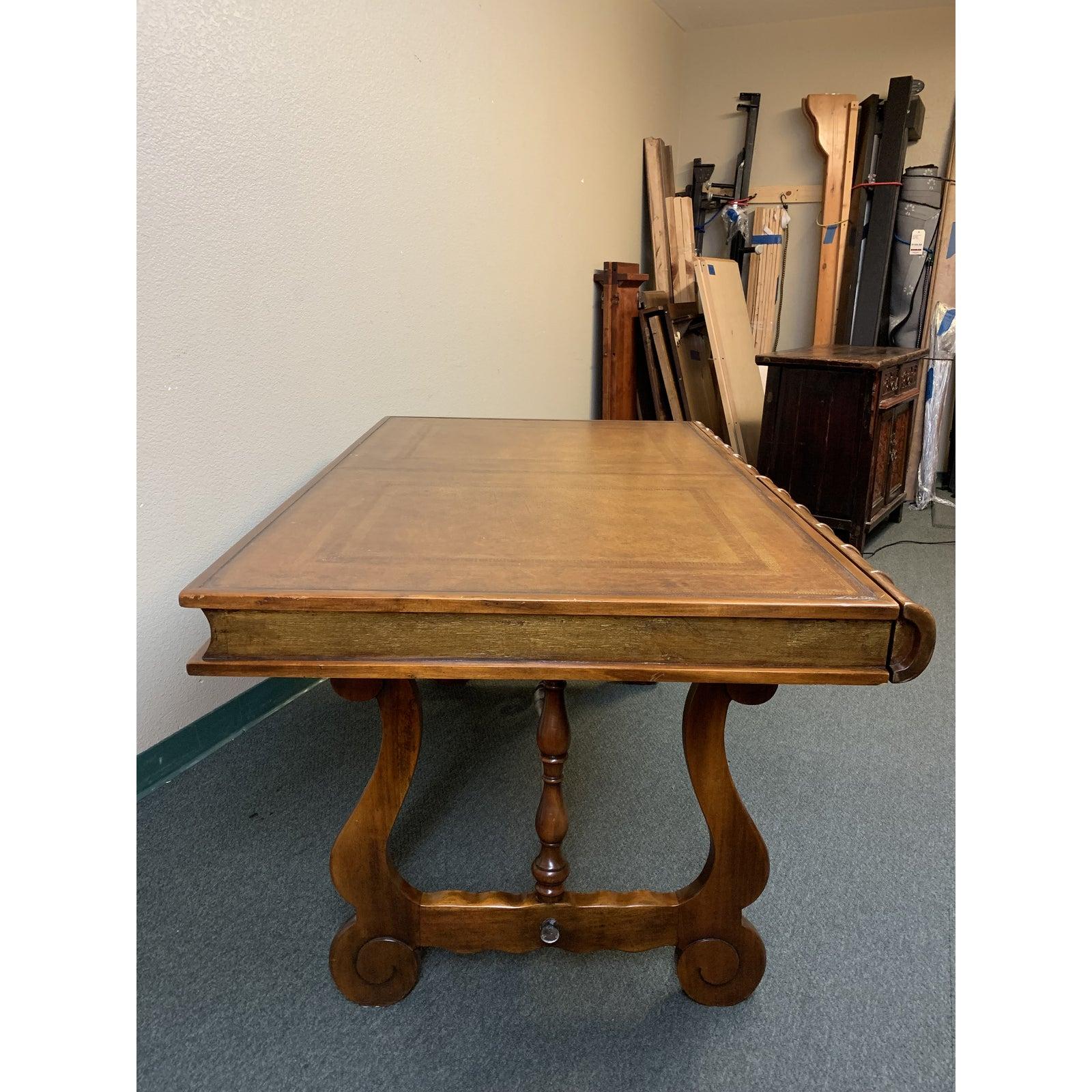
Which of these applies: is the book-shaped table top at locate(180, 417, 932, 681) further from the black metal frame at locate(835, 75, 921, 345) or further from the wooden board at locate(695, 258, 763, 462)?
the black metal frame at locate(835, 75, 921, 345)

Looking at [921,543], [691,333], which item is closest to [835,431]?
[921,543]

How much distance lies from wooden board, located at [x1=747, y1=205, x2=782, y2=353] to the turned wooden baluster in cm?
477

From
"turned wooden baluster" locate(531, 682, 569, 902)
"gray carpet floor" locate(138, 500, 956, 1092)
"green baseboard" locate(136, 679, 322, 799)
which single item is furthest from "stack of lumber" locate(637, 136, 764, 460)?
"turned wooden baluster" locate(531, 682, 569, 902)

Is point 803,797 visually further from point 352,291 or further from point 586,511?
point 352,291

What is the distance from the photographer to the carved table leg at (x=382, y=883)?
4.56ft

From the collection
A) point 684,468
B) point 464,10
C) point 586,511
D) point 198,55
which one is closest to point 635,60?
point 464,10

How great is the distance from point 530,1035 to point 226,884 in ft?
2.33

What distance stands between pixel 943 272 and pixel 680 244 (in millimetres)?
1615

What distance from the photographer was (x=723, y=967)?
4.87 ft

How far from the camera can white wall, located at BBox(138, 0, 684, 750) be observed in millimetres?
1989

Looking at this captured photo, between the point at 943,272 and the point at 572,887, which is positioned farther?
the point at 943,272

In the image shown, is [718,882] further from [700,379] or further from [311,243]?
[700,379]

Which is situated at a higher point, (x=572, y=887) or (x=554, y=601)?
(x=554, y=601)

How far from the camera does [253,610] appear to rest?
111 centimetres
